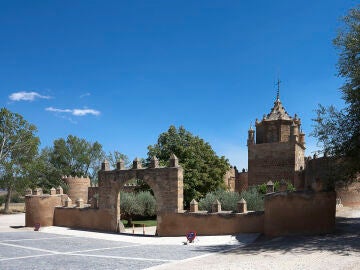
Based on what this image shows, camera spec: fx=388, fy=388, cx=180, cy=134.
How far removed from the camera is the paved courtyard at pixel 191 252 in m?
11.8

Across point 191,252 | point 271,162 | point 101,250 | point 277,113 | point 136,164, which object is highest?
point 277,113

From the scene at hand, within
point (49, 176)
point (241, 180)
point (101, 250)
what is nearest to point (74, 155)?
point (49, 176)

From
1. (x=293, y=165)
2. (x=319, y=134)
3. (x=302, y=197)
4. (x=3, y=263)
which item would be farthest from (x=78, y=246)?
(x=293, y=165)

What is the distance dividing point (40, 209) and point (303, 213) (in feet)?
59.8

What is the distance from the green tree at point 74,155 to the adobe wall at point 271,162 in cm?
3383

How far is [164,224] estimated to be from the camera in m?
21.0

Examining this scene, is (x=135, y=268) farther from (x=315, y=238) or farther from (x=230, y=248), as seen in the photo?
(x=315, y=238)

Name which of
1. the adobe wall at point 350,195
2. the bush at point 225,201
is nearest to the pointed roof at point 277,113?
the adobe wall at point 350,195

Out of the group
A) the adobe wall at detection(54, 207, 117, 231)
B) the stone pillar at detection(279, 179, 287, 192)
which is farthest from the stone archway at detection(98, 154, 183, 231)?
the stone pillar at detection(279, 179, 287, 192)

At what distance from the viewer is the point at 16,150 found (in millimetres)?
42281

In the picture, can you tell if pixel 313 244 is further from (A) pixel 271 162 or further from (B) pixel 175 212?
(A) pixel 271 162

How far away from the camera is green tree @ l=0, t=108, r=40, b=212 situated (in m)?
40.5

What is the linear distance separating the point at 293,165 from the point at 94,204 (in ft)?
66.9

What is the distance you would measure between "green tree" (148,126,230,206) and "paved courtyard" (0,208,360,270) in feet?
40.6
